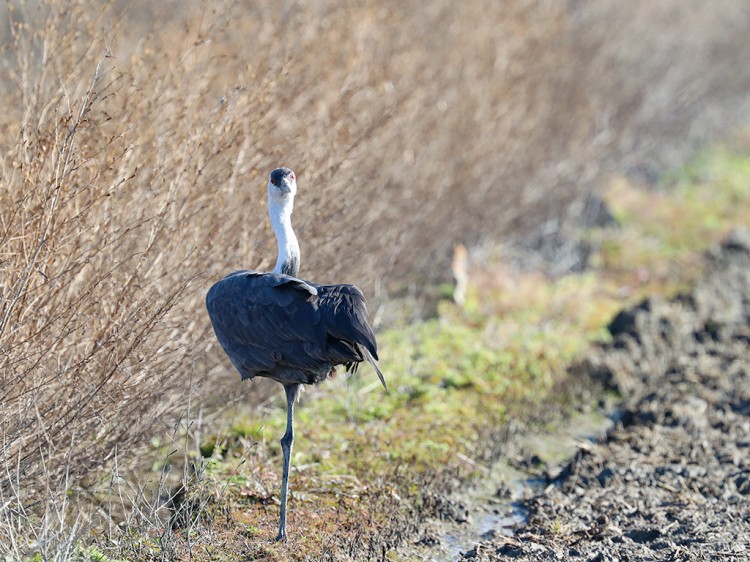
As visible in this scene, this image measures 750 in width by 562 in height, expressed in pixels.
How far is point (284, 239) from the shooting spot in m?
4.93

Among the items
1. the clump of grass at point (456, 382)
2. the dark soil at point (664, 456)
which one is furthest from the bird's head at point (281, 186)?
the dark soil at point (664, 456)

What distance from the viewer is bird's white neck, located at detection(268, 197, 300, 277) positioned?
4895 millimetres

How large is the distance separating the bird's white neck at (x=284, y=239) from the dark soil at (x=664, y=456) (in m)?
1.56

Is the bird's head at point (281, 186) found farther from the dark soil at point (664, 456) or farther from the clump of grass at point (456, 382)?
the dark soil at point (664, 456)

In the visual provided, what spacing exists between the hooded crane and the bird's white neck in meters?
0.13

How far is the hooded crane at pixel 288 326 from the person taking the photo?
4.52 metres

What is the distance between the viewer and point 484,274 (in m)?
9.78

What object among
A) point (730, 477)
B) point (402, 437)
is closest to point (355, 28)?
point (402, 437)

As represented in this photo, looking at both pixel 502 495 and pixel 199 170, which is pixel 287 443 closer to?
pixel 199 170

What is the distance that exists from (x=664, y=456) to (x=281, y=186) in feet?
9.69

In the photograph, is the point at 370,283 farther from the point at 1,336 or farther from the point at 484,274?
the point at 1,336

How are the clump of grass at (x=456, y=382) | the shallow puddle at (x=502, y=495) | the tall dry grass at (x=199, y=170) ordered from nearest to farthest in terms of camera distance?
1. the tall dry grass at (x=199, y=170)
2. the shallow puddle at (x=502, y=495)
3. the clump of grass at (x=456, y=382)

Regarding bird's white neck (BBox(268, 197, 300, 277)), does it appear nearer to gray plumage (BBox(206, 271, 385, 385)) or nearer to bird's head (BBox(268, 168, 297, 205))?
bird's head (BBox(268, 168, 297, 205))

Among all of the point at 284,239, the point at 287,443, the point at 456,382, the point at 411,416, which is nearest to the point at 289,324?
the point at 284,239
